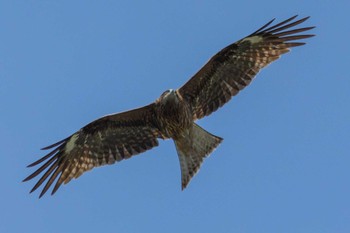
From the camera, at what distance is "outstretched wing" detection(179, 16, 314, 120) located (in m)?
13.8

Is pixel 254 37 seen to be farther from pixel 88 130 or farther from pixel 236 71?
pixel 88 130

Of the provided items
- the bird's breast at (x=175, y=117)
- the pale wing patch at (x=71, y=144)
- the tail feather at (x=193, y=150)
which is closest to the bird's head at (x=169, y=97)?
the bird's breast at (x=175, y=117)

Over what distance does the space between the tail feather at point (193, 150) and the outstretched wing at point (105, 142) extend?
1.80 feet

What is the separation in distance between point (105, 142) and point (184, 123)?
1749 mm

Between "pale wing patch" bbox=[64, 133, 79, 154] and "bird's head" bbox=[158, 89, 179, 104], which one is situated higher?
"pale wing patch" bbox=[64, 133, 79, 154]

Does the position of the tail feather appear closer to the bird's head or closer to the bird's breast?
the bird's breast

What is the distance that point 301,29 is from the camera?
13.4 metres

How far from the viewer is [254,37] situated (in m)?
14.0

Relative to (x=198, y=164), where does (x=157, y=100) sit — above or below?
above

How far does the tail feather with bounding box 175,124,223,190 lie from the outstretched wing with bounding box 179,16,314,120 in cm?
41

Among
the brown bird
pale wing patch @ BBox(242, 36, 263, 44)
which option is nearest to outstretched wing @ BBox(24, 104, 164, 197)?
the brown bird

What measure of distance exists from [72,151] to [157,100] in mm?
1996

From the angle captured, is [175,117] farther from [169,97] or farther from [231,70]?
[231,70]

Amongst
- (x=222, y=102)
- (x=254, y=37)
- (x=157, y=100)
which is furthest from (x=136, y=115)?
(x=254, y=37)
